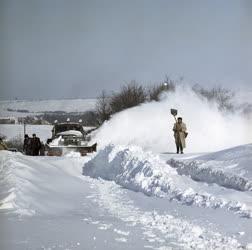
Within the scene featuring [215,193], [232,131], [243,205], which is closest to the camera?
[243,205]

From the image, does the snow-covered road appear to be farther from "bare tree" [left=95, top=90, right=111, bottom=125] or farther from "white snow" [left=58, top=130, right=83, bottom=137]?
"bare tree" [left=95, top=90, right=111, bottom=125]

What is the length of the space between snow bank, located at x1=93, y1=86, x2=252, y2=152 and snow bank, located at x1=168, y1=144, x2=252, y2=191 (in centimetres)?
1427

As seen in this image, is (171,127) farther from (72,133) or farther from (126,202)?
(126,202)

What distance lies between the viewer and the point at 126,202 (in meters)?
11.2

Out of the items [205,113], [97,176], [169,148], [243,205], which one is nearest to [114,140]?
[169,148]

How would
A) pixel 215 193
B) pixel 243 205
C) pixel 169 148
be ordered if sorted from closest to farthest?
pixel 243 205 < pixel 215 193 < pixel 169 148

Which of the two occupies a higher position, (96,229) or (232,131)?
(232,131)

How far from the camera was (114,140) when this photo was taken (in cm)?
3116

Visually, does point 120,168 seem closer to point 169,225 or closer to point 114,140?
point 169,225

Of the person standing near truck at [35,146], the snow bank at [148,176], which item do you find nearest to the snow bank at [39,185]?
the snow bank at [148,176]

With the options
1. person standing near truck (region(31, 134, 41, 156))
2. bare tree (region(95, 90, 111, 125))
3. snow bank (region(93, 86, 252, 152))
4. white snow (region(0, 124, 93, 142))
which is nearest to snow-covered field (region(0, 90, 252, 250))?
person standing near truck (region(31, 134, 41, 156))

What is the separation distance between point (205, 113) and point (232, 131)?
6.59 ft

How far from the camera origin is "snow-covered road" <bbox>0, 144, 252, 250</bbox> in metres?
7.24

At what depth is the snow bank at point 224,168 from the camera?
1199cm
